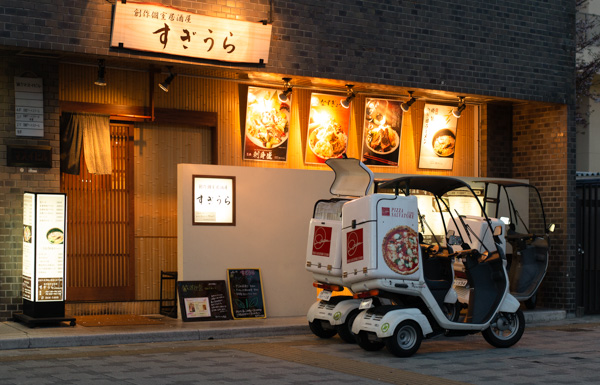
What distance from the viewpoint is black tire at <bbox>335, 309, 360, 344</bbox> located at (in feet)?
37.6

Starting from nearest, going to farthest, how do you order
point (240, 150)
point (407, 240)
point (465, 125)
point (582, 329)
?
1. point (407, 240)
2. point (582, 329)
3. point (240, 150)
4. point (465, 125)

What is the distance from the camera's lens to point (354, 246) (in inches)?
427

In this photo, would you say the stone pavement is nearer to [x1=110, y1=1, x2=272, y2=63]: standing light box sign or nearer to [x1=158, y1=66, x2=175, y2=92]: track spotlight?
[x1=158, y1=66, x2=175, y2=92]: track spotlight

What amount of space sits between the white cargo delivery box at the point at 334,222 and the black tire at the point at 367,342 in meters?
0.90

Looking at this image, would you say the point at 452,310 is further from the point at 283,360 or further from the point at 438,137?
the point at 438,137

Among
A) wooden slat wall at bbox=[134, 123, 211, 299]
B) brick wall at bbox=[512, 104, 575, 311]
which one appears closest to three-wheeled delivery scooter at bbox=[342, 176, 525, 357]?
wooden slat wall at bbox=[134, 123, 211, 299]

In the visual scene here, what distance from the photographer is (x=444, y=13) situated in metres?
14.9

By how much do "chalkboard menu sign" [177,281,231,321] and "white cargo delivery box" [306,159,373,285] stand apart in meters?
2.24

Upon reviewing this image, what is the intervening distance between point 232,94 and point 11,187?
4.34 m

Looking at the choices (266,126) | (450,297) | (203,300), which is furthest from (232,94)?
(450,297)

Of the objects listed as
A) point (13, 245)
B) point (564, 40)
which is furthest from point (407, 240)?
point (564, 40)

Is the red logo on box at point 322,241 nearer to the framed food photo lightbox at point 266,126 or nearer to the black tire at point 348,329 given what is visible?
the black tire at point 348,329

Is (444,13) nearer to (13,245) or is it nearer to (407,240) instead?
(407,240)

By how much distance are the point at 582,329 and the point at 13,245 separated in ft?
30.9
